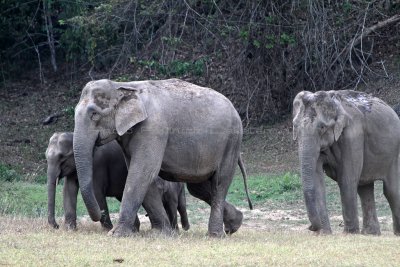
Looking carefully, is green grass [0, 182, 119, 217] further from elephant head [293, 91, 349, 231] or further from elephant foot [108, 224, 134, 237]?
elephant head [293, 91, 349, 231]

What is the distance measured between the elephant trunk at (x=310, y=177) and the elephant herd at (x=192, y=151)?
1 centimetres

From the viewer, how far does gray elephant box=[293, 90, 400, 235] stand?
46.4ft

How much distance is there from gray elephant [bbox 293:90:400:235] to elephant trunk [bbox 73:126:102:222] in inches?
108

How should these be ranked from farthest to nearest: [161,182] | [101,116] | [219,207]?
[161,182] < [219,207] < [101,116]

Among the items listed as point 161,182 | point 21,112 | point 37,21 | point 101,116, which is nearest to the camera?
point 101,116

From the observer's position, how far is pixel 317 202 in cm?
1426

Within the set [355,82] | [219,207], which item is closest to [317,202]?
[219,207]

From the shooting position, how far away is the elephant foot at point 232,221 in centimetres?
1491

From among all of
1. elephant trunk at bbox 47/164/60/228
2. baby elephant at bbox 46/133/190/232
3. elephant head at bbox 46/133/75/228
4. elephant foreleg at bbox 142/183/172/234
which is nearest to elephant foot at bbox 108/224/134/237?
elephant foreleg at bbox 142/183/172/234

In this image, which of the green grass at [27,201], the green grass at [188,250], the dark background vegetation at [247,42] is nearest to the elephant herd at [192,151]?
the green grass at [188,250]

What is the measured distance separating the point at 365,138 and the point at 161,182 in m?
2.95

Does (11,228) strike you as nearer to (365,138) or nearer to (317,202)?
(317,202)

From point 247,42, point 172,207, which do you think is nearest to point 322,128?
point 172,207

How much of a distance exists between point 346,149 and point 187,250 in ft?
11.9
